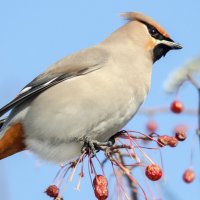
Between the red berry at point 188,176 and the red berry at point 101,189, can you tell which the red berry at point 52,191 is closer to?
the red berry at point 101,189

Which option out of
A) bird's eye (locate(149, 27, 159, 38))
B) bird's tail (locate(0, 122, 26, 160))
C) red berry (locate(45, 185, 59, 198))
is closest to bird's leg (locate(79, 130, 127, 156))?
red berry (locate(45, 185, 59, 198))

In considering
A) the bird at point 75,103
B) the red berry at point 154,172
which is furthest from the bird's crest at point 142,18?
the red berry at point 154,172

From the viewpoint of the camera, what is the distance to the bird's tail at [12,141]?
10.8 ft

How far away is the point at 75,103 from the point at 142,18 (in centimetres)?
122

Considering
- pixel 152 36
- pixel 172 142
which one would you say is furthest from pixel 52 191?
pixel 152 36

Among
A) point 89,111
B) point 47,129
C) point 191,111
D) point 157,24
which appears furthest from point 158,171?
point 157,24

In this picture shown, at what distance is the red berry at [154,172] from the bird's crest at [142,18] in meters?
1.71

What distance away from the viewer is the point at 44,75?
3.52 meters

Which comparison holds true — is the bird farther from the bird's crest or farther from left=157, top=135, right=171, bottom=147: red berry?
left=157, top=135, right=171, bottom=147: red berry

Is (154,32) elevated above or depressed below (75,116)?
above

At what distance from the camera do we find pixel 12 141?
3277mm

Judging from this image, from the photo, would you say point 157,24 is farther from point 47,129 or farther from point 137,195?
point 137,195

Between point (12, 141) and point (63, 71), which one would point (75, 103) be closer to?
point (63, 71)

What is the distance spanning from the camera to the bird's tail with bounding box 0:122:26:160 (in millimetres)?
3289
